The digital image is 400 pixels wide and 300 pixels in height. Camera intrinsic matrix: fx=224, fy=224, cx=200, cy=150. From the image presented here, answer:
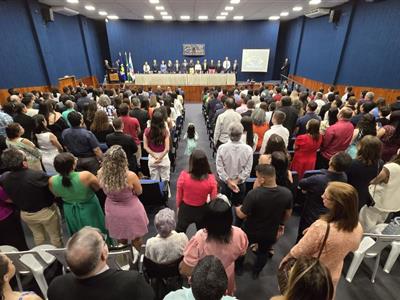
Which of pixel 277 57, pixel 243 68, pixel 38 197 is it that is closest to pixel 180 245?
pixel 38 197

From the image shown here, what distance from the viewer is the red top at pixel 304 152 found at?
3.08m

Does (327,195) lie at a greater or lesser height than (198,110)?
greater

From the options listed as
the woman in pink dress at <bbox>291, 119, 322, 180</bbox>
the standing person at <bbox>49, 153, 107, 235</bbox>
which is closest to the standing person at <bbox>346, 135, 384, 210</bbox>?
the woman in pink dress at <bbox>291, 119, 322, 180</bbox>

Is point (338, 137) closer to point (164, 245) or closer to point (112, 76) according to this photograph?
point (164, 245)

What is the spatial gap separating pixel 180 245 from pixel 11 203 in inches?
68.9

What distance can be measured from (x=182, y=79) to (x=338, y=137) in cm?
A: 1021

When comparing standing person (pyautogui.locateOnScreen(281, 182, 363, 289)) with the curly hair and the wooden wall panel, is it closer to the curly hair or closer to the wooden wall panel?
the curly hair

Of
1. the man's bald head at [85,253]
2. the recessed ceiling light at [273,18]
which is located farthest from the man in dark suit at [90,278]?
the recessed ceiling light at [273,18]

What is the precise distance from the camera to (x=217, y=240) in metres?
1.46

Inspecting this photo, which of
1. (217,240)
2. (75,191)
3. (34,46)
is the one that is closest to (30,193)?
(75,191)

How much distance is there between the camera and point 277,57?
16547mm

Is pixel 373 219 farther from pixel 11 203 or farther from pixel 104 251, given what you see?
pixel 11 203

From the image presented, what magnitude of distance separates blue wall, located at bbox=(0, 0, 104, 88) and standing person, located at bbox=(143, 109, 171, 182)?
7478mm

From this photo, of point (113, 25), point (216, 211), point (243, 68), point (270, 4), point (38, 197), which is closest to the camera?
point (216, 211)
